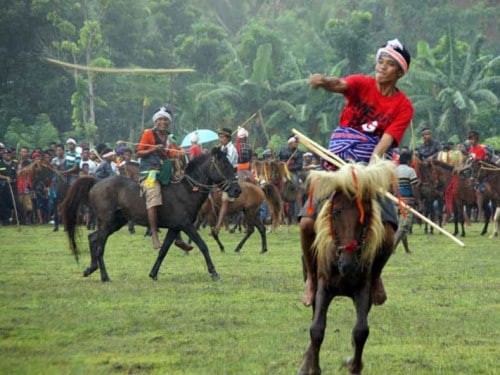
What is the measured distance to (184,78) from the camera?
5578 cm

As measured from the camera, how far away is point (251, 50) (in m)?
52.9

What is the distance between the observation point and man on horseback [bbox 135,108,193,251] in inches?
639

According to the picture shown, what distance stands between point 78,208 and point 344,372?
820cm

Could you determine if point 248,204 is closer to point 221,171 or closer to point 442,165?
point 442,165

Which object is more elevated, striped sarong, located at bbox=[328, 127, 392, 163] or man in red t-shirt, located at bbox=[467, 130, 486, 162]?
striped sarong, located at bbox=[328, 127, 392, 163]

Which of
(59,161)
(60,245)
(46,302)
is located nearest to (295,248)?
(60,245)

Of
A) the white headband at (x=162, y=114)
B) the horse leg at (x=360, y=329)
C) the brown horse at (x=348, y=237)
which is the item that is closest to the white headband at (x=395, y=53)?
the brown horse at (x=348, y=237)

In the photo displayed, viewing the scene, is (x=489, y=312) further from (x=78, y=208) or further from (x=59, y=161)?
(x=59, y=161)

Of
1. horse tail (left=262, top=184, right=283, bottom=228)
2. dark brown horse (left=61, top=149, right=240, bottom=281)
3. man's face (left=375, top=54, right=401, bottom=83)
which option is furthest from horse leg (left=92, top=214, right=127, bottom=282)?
horse tail (left=262, top=184, right=283, bottom=228)

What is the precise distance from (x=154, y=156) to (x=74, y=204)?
1356mm

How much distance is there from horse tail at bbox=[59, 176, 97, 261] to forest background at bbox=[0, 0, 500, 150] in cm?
2291

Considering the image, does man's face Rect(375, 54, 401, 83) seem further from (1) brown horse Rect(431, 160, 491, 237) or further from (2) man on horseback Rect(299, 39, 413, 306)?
(1) brown horse Rect(431, 160, 491, 237)

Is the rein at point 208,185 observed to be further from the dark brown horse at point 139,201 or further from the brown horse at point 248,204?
the brown horse at point 248,204

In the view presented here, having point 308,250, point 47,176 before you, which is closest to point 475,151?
point 47,176
